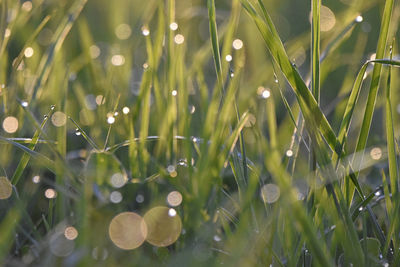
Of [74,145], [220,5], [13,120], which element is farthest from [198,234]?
[220,5]

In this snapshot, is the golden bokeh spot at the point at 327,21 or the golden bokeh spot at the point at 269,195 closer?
the golden bokeh spot at the point at 269,195

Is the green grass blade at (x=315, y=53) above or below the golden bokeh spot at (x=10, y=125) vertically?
above

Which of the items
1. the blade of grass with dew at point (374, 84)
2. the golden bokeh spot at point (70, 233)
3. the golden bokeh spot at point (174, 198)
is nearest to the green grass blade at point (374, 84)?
the blade of grass with dew at point (374, 84)

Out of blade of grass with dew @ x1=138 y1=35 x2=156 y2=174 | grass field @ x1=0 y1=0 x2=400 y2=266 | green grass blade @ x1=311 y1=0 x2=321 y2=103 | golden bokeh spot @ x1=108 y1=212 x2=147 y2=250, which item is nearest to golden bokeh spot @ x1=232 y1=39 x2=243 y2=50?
grass field @ x1=0 y1=0 x2=400 y2=266

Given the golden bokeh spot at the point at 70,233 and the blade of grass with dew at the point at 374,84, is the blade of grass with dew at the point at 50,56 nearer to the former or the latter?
the golden bokeh spot at the point at 70,233

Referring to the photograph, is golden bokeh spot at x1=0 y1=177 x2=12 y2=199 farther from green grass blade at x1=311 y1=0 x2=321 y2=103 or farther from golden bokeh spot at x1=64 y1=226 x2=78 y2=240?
green grass blade at x1=311 y1=0 x2=321 y2=103

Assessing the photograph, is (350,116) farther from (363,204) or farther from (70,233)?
(70,233)
